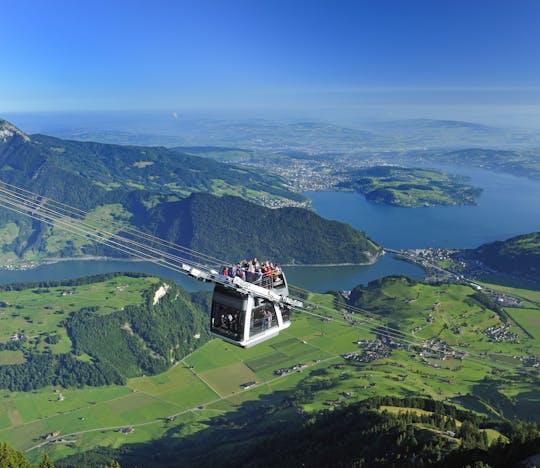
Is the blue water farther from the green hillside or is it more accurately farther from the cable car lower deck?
the cable car lower deck

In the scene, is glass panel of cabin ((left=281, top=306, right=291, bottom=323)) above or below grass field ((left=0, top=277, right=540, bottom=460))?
above

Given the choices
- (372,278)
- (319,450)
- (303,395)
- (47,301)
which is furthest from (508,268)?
(47,301)

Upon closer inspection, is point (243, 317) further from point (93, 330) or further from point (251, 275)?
point (93, 330)

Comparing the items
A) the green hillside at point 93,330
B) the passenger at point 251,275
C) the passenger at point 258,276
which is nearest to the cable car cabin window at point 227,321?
the passenger at point 251,275

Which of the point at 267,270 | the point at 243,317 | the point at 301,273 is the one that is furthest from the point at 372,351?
the point at 243,317

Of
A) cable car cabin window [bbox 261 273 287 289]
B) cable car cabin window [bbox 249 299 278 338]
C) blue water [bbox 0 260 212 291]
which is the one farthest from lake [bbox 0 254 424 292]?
cable car cabin window [bbox 249 299 278 338]

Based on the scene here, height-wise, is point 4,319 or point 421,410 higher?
point 421,410

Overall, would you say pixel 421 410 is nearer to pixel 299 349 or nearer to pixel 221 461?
pixel 221 461
